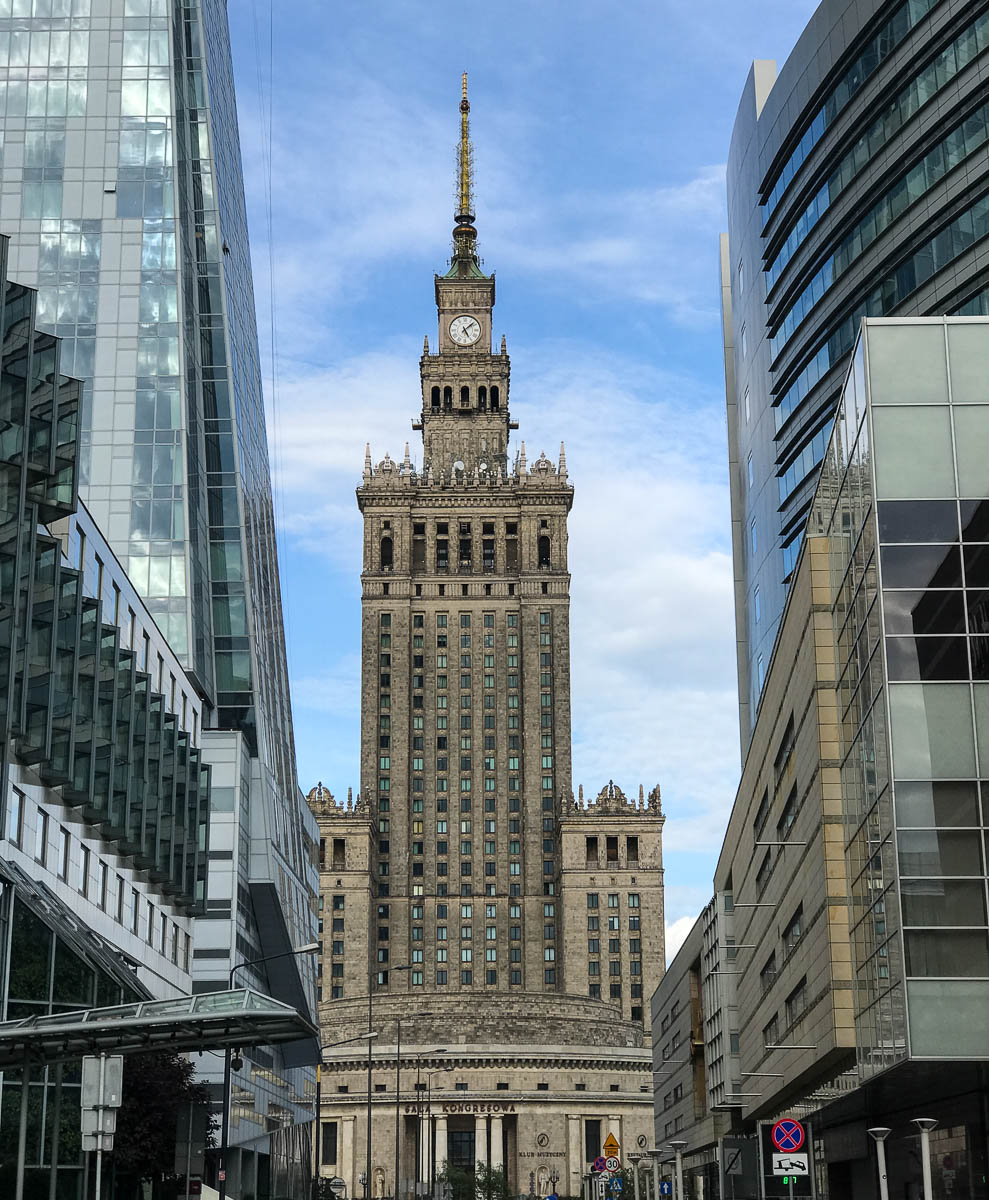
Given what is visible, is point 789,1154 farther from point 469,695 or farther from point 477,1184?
point 469,695

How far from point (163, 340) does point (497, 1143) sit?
4059 inches

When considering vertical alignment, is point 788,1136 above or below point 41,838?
below

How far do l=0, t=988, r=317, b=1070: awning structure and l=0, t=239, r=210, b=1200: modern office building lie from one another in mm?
13258

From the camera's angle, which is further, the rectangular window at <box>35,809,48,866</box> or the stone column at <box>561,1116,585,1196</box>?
the stone column at <box>561,1116,585,1196</box>

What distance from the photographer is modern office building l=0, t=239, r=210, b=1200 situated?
42312 mm

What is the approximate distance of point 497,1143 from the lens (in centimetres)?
16188

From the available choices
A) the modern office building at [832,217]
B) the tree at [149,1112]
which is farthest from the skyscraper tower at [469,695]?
the tree at [149,1112]

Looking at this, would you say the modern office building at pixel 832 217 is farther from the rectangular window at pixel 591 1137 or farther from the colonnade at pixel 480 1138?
the rectangular window at pixel 591 1137

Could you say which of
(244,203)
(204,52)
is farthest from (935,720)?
(244,203)

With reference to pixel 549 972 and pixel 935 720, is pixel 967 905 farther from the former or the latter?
pixel 549 972

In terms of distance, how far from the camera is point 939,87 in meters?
60.0

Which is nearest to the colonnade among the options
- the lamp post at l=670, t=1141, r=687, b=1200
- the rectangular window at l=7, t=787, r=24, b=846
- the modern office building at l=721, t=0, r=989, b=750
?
the modern office building at l=721, t=0, r=989, b=750

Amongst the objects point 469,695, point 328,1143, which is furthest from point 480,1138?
point 469,695

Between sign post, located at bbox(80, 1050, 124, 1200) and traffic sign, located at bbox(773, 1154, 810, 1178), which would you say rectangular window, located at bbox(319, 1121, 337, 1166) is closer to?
traffic sign, located at bbox(773, 1154, 810, 1178)
